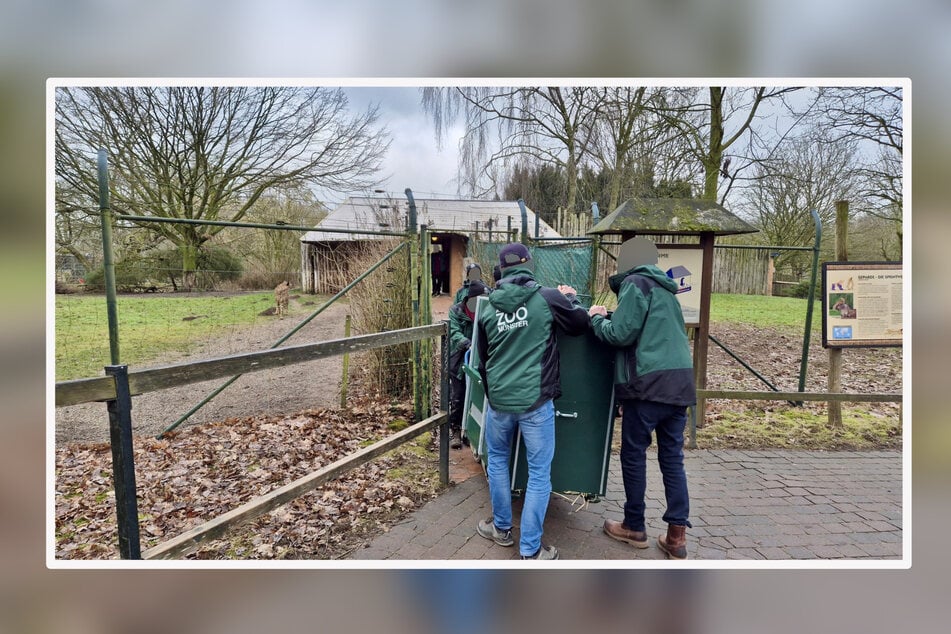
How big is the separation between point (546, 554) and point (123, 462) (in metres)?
2.16

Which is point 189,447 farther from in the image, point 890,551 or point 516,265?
point 890,551

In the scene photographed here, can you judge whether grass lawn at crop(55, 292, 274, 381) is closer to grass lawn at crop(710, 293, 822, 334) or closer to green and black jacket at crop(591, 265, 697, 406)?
green and black jacket at crop(591, 265, 697, 406)

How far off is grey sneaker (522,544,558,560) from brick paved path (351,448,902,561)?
117 millimetres

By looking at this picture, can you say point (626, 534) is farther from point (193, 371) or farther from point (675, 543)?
point (193, 371)

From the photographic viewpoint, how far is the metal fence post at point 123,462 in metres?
1.73

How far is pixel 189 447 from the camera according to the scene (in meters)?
4.32

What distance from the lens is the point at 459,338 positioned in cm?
385

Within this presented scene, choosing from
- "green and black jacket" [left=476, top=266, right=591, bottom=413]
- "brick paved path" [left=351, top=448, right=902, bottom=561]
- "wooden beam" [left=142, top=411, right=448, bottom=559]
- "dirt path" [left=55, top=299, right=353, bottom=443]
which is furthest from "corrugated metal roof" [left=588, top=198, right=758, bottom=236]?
"dirt path" [left=55, top=299, right=353, bottom=443]

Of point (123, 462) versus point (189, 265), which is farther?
point (189, 265)

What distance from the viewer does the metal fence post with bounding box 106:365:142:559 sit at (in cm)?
173

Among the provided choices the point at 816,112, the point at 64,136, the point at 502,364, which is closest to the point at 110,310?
the point at 64,136

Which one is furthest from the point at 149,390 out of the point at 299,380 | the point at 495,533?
the point at 299,380

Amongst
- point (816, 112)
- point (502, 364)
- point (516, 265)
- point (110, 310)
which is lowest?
point (502, 364)
